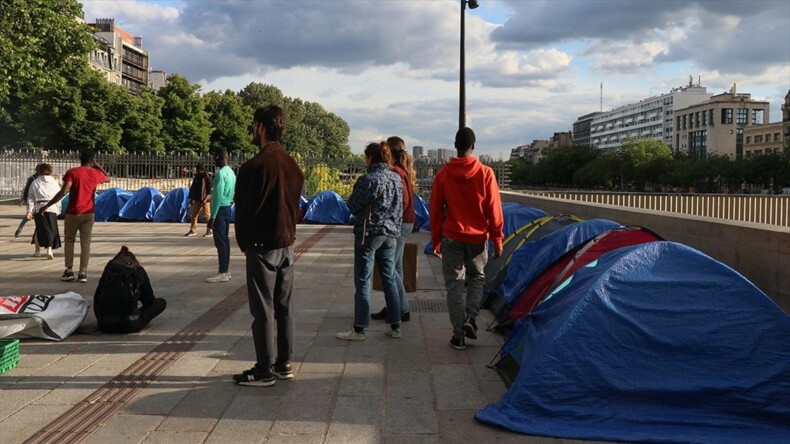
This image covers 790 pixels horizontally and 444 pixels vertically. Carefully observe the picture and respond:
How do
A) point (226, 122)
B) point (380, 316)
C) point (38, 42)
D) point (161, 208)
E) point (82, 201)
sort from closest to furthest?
point (380, 316), point (82, 201), point (38, 42), point (161, 208), point (226, 122)

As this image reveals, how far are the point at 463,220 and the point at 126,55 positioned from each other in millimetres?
117803

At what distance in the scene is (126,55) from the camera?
113062mm

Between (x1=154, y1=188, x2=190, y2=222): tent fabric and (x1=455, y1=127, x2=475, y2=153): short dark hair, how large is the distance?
1885 cm

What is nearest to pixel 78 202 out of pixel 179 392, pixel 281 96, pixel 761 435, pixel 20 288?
pixel 20 288

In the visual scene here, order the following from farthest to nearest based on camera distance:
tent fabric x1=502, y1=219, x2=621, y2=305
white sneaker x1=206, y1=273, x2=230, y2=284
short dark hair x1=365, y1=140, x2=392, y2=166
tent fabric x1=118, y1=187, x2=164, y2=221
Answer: tent fabric x1=118, y1=187, x2=164, y2=221, white sneaker x1=206, y1=273, x2=230, y2=284, tent fabric x1=502, y1=219, x2=621, y2=305, short dark hair x1=365, y1=140, x2=392, y2=166

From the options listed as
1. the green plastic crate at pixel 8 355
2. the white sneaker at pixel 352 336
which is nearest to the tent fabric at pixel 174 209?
the white sneaker at pixel 352 336

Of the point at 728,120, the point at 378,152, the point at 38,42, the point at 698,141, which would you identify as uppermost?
the point at 728,120

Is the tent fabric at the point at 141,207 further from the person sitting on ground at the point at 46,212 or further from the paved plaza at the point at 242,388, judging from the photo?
the paved plaza at the point at 242,388

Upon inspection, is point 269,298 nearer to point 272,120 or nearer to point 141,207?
point 272,120

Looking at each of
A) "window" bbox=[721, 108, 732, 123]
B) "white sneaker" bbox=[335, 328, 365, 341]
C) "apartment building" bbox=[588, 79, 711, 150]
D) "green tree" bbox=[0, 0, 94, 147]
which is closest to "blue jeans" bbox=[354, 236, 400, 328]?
"white sneaker" bbox=[335, 328, 365, 341]

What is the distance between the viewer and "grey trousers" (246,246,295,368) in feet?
16.7

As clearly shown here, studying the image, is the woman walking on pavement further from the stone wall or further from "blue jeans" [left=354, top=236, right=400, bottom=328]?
the stone wall

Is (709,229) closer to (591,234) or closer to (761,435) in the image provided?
(591,234)

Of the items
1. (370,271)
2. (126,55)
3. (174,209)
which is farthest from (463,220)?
(126,55)
